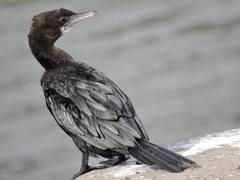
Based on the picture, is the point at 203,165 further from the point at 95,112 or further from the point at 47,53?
the point at 47,53

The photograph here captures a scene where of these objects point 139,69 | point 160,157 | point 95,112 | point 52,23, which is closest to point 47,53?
point 52,23

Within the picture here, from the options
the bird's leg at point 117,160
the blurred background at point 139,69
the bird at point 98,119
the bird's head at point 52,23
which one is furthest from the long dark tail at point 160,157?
the blurred background at point 139,69

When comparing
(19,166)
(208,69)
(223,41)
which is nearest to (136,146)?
(19,166)

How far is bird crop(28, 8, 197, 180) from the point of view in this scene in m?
6.90

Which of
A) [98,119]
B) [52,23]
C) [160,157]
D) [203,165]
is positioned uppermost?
[52,23]

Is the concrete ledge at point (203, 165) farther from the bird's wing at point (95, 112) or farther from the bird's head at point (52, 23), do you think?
the bird's head at point (52, 23)

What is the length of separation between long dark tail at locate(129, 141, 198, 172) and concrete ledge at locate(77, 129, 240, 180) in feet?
0.15

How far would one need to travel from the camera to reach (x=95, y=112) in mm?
7062

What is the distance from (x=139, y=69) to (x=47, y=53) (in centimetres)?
727

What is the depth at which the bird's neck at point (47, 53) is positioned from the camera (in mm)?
7805

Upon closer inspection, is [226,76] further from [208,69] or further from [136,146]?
[136,146]

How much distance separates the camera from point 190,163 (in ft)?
22.0

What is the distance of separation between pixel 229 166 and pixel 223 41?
30.3ft

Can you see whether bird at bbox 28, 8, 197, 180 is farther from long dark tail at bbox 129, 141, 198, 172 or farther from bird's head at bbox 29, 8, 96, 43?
bird's head at bbox 29, 8, 96, 43
